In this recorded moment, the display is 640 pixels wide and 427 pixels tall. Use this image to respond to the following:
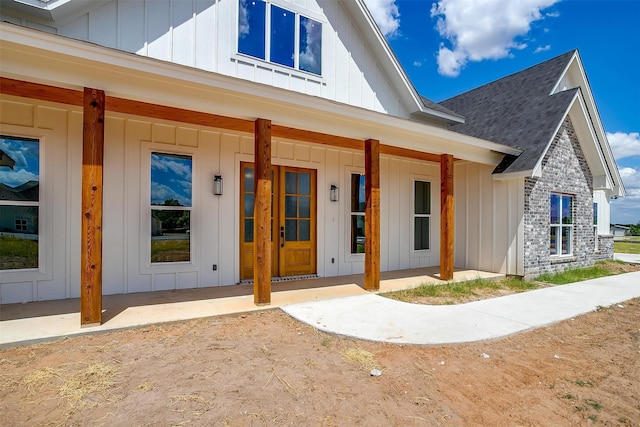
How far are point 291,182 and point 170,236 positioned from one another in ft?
8.88

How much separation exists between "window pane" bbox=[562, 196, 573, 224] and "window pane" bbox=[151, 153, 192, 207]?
32.2ft

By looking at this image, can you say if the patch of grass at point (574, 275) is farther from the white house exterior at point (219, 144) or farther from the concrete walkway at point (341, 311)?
the concrete walkway at point (341, 311)

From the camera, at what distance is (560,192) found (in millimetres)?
8906

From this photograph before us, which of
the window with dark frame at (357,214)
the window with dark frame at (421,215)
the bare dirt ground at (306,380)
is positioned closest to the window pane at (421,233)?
the window with dark frame at (421,215)

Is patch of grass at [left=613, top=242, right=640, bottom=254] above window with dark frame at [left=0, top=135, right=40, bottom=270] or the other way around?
the other way around

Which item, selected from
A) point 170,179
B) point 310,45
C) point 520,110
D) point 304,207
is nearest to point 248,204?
point 304,207

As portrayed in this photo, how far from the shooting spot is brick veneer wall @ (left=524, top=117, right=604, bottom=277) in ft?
26.2

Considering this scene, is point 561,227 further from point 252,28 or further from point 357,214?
point 252,28

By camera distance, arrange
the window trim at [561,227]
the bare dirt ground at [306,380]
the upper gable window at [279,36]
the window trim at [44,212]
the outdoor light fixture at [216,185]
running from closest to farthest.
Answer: the bare dirt ground at [306,380], the window trim at [44,212], the outdoor light fixture at [216,185], the upper gable window at [279,36], the window trim at [561,227]

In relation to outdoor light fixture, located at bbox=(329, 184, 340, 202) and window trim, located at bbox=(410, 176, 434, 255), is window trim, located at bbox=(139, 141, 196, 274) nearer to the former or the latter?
outdoor light fixture, located at bbox=(329, 184, 340, 202)

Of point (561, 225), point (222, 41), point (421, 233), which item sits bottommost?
point (421, 233)

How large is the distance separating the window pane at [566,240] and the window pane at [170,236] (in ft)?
32.1

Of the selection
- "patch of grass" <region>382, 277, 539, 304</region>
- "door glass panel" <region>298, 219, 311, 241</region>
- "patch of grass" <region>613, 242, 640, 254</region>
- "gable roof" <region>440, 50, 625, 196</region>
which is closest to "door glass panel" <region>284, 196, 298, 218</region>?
"door glass panel" <region>298, 219, 311, 241</region>

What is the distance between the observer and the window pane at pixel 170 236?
5895 mm
